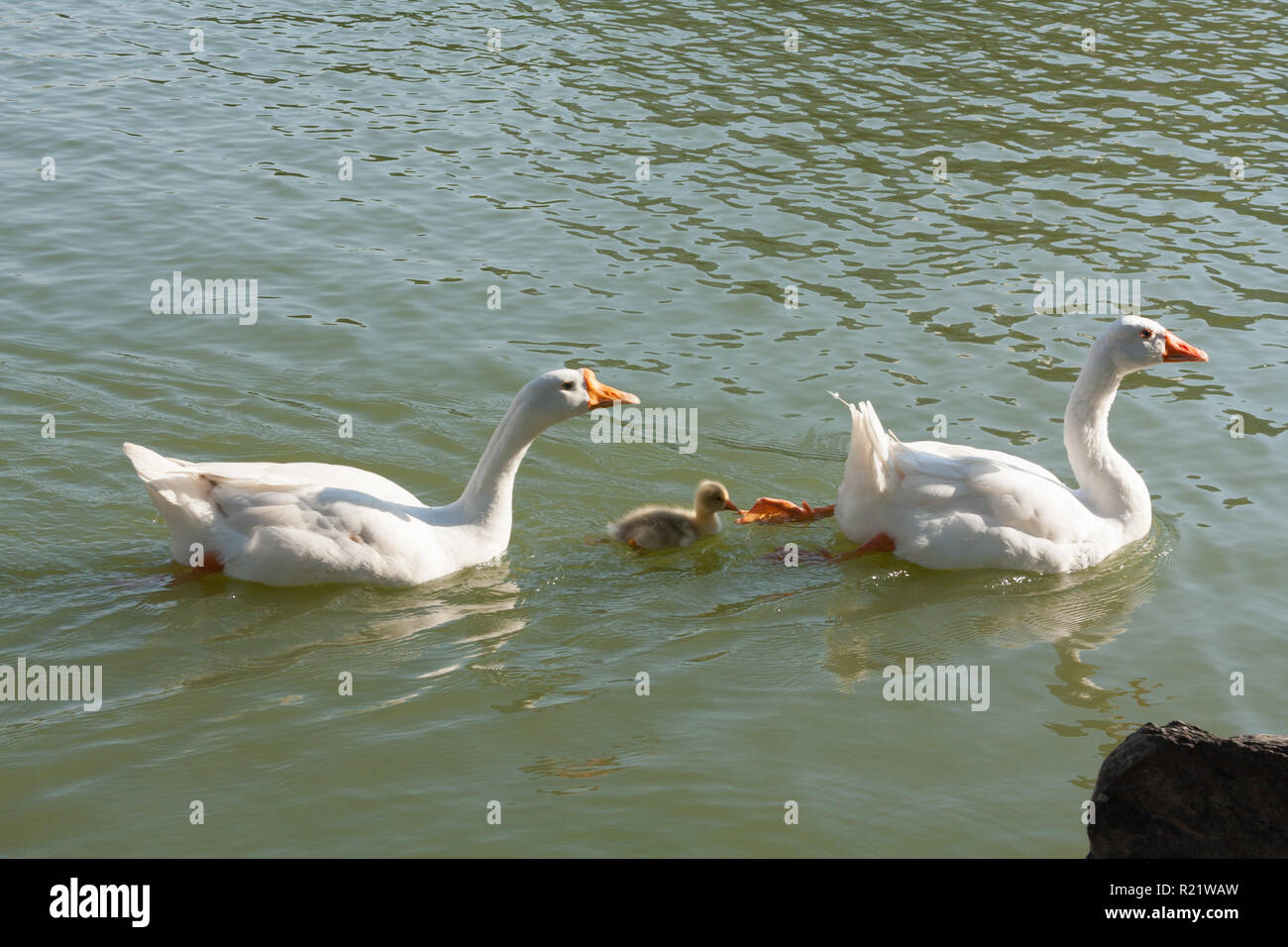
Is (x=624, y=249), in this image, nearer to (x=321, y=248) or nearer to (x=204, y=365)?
(x=321, y=248)

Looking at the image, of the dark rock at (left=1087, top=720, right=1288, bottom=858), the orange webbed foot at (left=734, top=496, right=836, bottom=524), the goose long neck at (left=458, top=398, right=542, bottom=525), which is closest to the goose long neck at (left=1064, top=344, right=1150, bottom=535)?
the orange webbed foot at (left=734, top=496, right=836, bottom=524)

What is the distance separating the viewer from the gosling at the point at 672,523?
10.0 meters

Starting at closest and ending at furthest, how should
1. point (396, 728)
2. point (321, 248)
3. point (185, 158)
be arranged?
1. point (396, 728)
2. point (321, 248)
3. point (185, 158)

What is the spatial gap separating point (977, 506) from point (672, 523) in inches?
85.5

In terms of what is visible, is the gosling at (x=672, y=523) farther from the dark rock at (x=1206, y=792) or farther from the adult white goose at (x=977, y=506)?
the dark rock at (x=1206, y=792)

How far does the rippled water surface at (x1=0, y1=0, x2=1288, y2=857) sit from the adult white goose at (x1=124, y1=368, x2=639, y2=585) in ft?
0.72

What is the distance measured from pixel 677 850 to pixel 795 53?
17493 millimetres

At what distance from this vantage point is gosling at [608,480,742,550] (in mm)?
10016

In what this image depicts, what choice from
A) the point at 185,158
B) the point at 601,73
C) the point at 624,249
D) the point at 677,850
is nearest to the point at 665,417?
the point at 624,249

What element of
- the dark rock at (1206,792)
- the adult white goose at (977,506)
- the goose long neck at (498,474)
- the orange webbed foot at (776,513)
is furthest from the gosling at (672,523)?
the dark rock at (1206,792)

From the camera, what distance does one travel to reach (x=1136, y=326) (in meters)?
10.4

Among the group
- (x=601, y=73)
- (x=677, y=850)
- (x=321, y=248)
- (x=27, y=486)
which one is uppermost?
(x=601, y=73)

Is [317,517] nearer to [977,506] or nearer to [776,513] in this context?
[776,513]

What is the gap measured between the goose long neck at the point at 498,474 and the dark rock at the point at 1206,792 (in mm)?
4761
